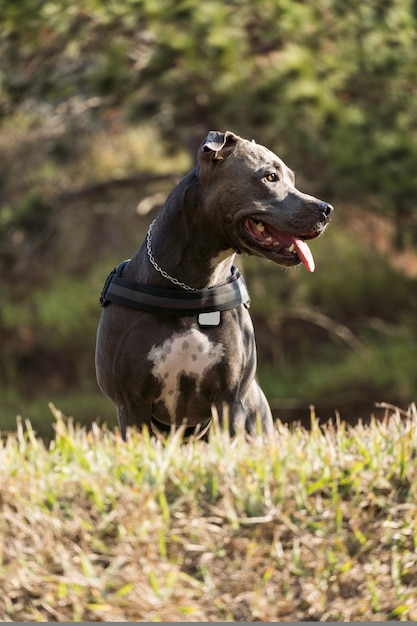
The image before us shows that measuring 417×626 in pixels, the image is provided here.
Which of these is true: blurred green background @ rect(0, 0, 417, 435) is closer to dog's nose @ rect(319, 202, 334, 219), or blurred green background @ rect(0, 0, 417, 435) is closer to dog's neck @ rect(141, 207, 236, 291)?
dog's neck @ rect(141, 207, 236, 291)

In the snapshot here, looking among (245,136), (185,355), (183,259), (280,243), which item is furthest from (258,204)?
(245,136)

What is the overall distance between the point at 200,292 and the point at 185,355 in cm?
23

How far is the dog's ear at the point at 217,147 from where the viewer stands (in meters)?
4.06

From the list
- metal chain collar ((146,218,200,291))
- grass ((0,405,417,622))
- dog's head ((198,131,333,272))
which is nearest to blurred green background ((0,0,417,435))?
metal chain collar ((146,218,200,291))

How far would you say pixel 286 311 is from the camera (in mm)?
12102

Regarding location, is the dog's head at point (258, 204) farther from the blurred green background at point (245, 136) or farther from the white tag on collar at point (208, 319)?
the blurred green background at point (245, 136)

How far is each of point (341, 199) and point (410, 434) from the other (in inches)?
276

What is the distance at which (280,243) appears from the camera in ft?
13.4

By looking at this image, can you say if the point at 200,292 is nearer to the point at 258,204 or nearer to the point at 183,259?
the point at 183,259

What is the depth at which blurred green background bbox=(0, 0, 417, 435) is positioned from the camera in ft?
32.0

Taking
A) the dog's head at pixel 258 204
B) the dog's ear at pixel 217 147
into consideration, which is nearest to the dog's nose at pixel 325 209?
the dog's head at pixel 258 204

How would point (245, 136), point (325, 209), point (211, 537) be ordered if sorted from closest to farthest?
1. point (211, 537)
2. point (325, 209)
3. point (245, 136)

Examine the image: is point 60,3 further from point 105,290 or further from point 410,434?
point 410,434

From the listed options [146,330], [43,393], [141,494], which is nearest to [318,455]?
[141,494]
